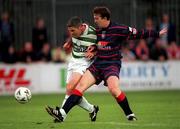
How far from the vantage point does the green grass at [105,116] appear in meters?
12.4

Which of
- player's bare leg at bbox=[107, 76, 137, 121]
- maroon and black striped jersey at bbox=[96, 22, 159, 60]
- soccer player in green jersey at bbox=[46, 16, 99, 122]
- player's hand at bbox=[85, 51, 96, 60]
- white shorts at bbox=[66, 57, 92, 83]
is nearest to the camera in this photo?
A: player's bare leg at bbox=[107, 76, 137, 121]

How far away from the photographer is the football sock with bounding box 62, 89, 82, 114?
12867 mm

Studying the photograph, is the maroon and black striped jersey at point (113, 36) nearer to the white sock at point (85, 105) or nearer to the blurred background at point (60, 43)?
the white sock at point (85, 105)

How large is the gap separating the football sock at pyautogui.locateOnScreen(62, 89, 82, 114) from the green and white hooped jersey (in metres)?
1.21

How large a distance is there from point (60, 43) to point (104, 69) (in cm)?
1485

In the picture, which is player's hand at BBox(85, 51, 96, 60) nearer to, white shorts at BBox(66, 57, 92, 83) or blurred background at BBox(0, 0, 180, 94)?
white shorts at BBox(66, 57, 92, 83)

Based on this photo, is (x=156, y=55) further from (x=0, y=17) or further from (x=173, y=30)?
(x=0, y=17)

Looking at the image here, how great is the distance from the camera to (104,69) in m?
13.2

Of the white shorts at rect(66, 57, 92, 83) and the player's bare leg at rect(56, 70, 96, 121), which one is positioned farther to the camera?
the white shorts at rect(66, 57, 92, 83)

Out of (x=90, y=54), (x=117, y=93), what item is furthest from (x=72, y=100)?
(x=90, y=54)

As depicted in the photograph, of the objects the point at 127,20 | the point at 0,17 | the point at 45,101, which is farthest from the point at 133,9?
the point at 45,101

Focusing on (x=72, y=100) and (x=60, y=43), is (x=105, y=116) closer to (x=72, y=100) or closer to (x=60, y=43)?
(x=72, y=100)

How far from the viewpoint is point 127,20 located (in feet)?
92.1

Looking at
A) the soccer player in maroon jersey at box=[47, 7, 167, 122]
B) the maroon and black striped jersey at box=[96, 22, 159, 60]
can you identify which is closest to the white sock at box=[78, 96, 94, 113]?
the soccer player in maroon jersey at box=[47, 7, 167, 122]
